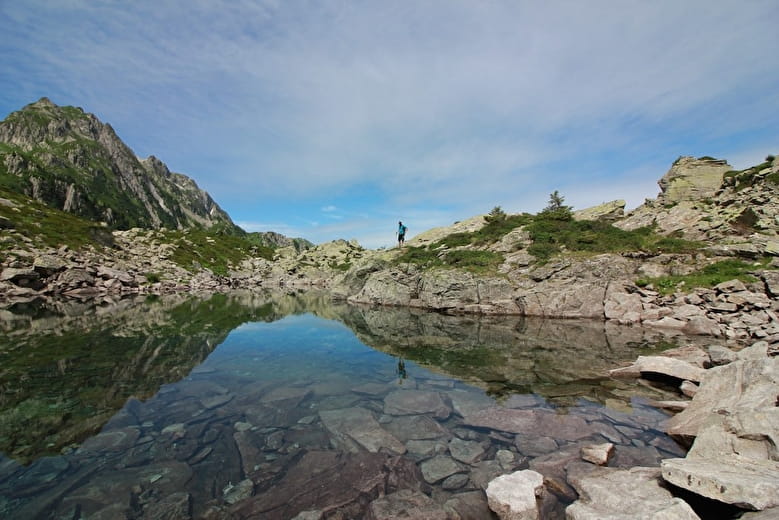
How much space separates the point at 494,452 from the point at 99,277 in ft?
238

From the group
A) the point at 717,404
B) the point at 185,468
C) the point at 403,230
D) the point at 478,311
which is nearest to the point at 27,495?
the point at 185,468

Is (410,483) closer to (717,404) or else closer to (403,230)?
(717,404)

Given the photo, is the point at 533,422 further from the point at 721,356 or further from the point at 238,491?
the point at 721,356

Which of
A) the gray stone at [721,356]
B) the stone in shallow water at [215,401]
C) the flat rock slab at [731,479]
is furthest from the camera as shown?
the gray stone at [721,356]

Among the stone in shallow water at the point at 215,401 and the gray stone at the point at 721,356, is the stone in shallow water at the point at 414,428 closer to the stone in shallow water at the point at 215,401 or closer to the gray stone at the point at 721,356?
the stone in shallow water at the point at 215,401

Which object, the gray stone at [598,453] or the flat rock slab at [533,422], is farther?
the flat rock slab at [533,422]

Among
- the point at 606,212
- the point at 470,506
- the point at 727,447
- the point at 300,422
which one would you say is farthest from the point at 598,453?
the point at 606,212

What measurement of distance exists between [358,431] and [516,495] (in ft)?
16.0

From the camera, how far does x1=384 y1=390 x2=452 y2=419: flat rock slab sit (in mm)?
11273

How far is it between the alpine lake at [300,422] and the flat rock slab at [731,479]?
76.5 inches

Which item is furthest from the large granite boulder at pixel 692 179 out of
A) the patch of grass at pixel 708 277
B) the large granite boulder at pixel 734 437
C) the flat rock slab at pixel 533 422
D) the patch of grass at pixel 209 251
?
the patch of grass at pixel 209 251

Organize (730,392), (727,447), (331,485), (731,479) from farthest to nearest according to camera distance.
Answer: (730,392), (331,485), (727,447), (731,479)

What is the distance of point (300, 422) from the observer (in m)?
10.6

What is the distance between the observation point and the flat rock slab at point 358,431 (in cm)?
904
